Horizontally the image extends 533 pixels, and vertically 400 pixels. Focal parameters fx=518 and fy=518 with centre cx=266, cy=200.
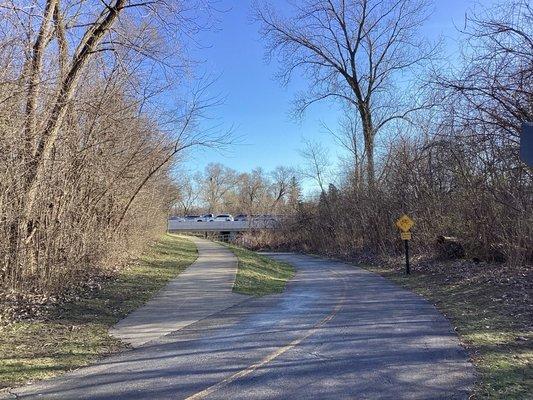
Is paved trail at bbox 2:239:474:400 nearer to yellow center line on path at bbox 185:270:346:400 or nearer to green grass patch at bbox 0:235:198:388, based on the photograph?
yellow center line on path at bbox 185:270:346:400

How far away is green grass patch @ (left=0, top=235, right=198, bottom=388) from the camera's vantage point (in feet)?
21.3

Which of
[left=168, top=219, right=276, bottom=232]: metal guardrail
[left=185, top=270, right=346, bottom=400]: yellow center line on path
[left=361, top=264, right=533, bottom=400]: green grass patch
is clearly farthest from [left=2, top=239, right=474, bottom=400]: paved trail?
[left=168, top=219, right=276, bottom=232]: metal guardrail

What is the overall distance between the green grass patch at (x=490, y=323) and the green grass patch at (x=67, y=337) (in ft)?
16.6

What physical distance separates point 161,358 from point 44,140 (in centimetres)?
622

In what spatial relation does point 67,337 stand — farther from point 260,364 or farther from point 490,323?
point 490,323

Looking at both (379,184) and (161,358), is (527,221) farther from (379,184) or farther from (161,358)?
(379,184)

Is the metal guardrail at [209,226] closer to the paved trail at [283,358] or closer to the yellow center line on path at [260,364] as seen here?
the paved trail at [283,358]

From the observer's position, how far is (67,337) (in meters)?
8.18

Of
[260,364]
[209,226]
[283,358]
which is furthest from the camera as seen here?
[209,226]

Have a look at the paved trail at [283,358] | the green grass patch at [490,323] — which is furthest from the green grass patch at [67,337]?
the green grass patch at [490,323]

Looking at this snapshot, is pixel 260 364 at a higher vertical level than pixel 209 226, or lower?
lower

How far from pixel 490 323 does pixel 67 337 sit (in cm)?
711

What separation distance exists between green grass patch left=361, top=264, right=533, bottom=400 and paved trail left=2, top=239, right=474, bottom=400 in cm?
26

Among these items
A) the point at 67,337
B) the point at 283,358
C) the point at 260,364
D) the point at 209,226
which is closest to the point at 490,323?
the point at 283,358
